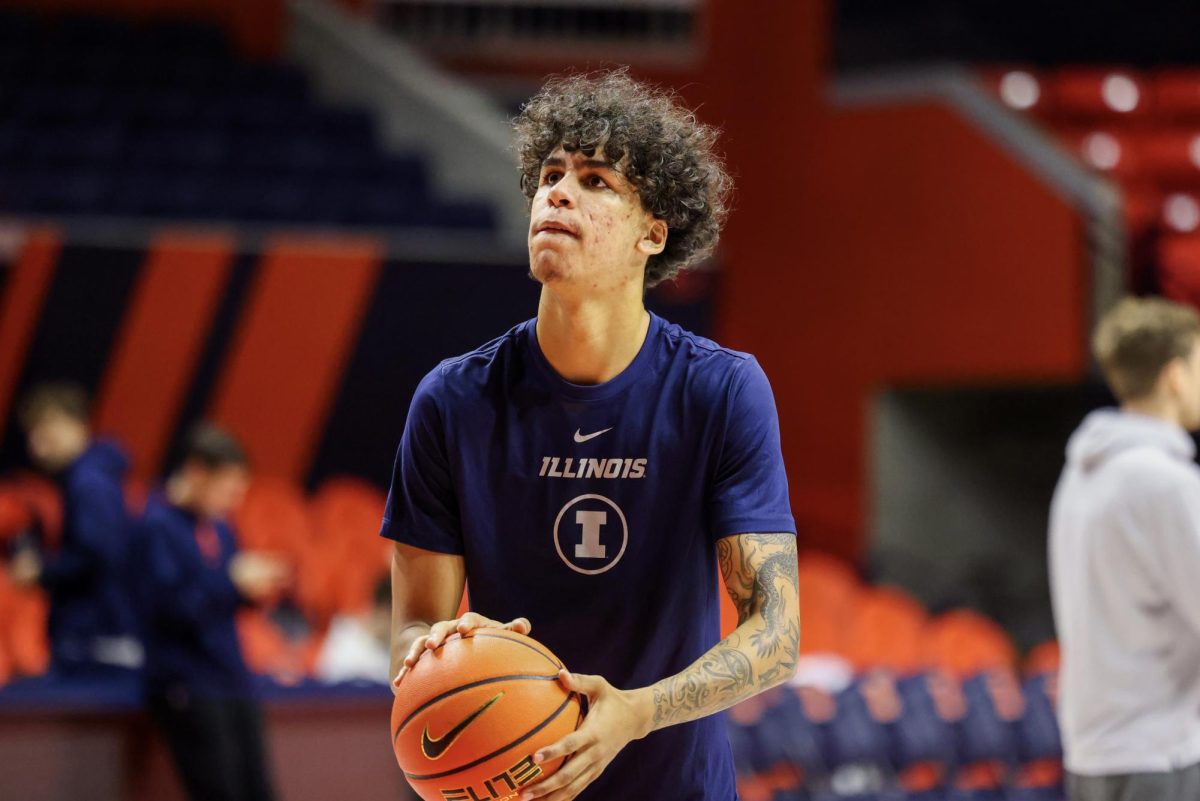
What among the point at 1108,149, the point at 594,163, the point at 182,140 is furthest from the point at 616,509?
the point at 1108,149

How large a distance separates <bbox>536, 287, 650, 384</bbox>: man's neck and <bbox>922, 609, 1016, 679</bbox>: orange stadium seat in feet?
18.2

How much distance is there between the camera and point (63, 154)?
36.8 feet

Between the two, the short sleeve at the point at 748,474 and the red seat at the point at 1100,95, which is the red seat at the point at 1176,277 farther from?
the short sleeve at the point at 748,474

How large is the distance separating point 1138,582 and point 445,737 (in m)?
1.88

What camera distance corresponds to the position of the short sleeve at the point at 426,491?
266 cm

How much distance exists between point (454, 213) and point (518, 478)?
28.6 ft

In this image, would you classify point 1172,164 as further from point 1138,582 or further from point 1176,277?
point 1138,582

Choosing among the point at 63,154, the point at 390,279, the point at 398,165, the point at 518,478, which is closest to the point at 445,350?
the point at 390,279

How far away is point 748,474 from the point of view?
2584mm

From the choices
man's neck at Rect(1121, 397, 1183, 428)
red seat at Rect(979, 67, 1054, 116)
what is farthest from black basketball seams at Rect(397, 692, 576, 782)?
red seat at Rect(979, 67, 1054, 116)

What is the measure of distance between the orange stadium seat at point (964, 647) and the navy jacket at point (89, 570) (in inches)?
153

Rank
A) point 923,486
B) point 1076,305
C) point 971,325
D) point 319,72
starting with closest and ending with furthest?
1. point 1076,305
2. point 971,325
3. point 923,486
4. point 319,72

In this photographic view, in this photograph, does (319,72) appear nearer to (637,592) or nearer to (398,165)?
(398,165)

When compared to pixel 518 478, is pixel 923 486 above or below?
below
